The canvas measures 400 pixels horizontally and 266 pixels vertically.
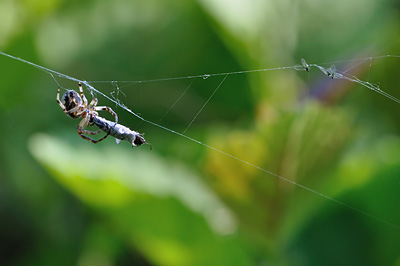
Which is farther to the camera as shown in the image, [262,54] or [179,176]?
[262,54]

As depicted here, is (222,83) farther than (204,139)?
Yes

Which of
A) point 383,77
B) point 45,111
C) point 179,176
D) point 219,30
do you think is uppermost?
point 383,77

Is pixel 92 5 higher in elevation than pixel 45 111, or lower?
higher

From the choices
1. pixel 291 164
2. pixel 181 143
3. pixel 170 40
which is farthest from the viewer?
pixel 170 40

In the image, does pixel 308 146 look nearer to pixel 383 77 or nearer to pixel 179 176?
pixel 179 176

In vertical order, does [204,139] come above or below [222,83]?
below

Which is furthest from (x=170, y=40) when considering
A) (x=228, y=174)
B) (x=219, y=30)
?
(x=228, y=174)

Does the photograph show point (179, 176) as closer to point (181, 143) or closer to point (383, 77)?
Result: point (181, 143)

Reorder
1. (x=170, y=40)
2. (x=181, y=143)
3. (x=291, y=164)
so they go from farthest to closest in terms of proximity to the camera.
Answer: (x=170, y=40)
(x=181, y=143)
(x=291, y=164)
